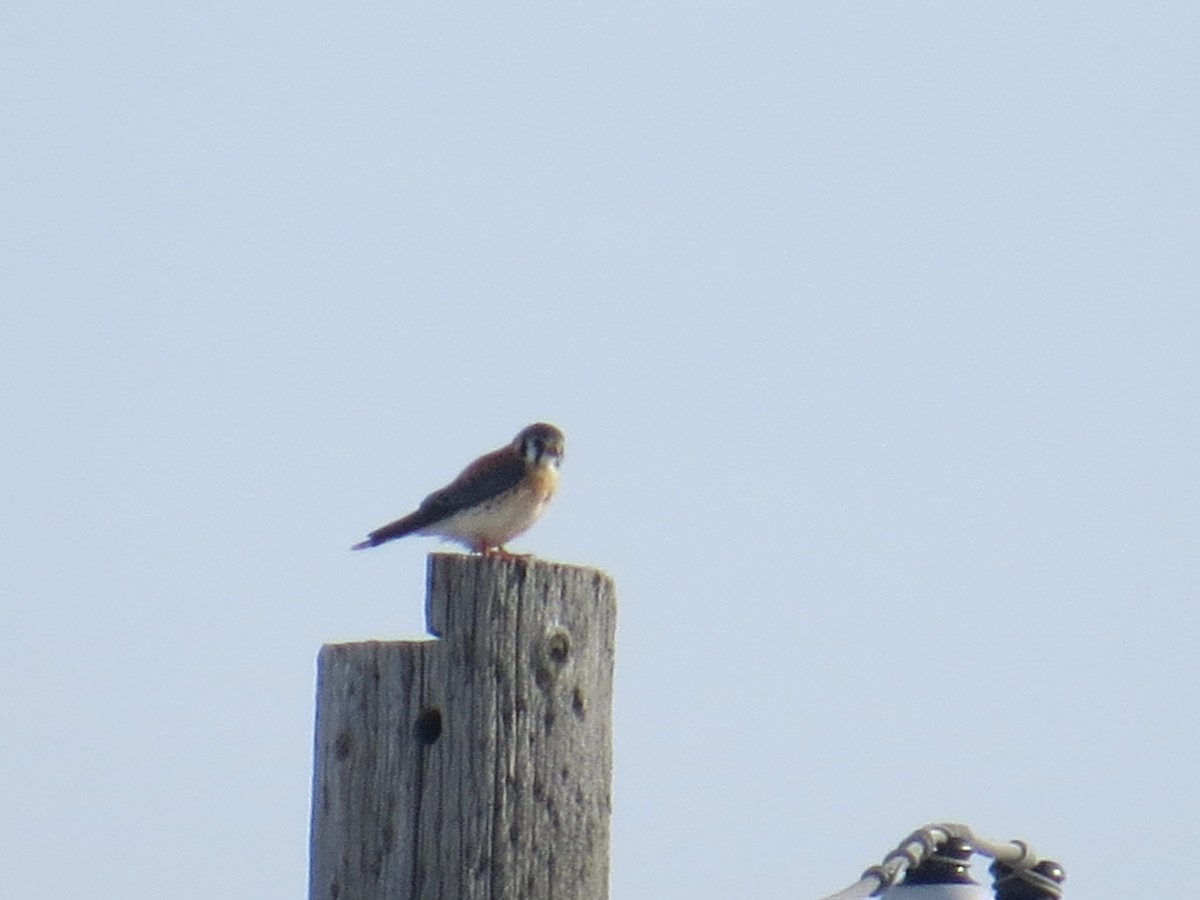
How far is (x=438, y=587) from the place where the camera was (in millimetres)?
4367

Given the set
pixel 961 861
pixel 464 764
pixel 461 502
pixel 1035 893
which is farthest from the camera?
pixel 461 502

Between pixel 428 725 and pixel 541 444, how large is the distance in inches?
264

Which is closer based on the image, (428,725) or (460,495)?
(428,725)

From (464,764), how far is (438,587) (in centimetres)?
46

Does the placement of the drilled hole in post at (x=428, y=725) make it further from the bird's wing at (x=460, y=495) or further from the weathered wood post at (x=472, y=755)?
the bird's wing at (x=460, y=495)

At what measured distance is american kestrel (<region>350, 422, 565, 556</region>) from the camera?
10406 millimetres

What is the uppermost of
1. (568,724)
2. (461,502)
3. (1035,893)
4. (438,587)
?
(461,502)

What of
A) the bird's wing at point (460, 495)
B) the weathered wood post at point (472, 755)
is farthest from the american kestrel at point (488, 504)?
the weathered wood post at point (472, 755)

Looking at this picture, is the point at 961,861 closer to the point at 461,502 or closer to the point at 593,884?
the point at 593,884

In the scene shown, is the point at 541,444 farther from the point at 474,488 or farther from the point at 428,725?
the point at 428,725

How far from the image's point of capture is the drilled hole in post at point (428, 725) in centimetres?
410

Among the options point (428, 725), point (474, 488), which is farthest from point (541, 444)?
point (428, 725)

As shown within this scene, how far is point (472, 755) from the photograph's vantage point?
4.03 meters

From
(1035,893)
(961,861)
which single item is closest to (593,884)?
(961,861)
